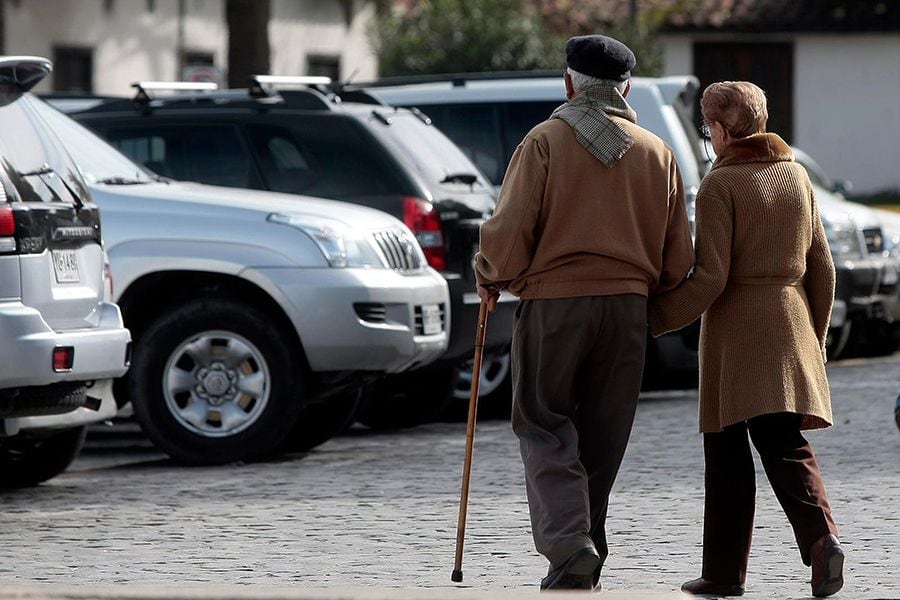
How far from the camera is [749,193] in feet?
20.8

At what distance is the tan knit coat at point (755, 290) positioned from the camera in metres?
6.32

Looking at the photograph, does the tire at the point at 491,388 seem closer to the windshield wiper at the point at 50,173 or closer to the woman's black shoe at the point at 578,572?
the windshield wiper at the point at 50,173

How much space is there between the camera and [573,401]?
621 centimetres

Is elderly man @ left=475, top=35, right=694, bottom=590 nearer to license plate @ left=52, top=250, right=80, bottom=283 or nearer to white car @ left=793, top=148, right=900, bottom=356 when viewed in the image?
license plate @ left=52, top=250, right=80, bottom=283

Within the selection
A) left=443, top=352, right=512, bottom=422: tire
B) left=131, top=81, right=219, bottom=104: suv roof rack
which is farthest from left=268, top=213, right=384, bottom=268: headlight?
left=443, top=352, right=512, bottom=422: tire

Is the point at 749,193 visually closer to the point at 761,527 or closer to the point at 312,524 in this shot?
the point at 761,527

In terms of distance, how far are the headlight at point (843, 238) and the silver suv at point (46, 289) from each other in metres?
6.86

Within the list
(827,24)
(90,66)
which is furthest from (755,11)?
(90,66)

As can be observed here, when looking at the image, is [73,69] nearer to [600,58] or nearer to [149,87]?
[149,87]

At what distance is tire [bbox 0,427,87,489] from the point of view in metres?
9.11

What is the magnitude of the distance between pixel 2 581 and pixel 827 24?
36.5 metres

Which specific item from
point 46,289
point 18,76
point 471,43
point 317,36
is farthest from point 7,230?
point 317,36

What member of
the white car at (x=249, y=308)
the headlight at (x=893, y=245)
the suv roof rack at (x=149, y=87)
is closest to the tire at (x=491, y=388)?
the white car at (x=249, y=308)

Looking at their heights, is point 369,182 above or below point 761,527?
above
